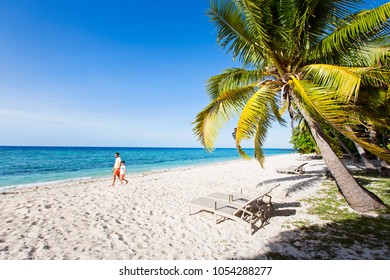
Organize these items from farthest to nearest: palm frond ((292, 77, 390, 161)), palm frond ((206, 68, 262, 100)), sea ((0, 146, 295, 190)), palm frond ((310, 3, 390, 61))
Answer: sea ((0, 146, 295, 190)) → palm frond ((206, 68, 262, 100)) → palm frond ((310, 3, 390, 61)) → palm frond ((292, 77, 390, 161))

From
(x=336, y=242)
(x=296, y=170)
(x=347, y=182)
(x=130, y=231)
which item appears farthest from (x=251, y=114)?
(x=296, y=170)

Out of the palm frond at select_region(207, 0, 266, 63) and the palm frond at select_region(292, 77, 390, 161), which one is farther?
the palm frond at select_region(207, 0, 266, 63)

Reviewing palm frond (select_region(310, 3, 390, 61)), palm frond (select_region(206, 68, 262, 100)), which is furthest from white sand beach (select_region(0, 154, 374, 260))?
palm frond (select_region(310, 3, 390, 61))

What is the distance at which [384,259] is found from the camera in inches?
139

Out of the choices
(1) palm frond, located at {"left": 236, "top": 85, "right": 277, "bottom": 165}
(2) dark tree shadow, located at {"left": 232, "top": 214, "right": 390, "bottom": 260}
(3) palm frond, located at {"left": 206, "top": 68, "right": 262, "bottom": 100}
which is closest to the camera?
(2) dark tree shadow, located at {"left": 232, "top": 214, "right": 390, "bottom": 260}

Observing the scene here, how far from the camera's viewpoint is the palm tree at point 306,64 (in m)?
3.83

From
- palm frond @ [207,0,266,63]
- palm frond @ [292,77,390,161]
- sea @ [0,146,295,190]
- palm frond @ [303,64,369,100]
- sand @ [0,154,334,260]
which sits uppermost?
palm frond @ [207,0,266,63]

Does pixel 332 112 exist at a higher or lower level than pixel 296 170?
higher

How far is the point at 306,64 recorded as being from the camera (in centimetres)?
550

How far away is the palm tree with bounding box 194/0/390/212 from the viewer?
3.83 metres

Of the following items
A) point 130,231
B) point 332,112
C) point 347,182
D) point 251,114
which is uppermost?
point 251,114

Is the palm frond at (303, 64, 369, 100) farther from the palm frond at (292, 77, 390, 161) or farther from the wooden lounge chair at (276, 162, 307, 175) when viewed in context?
the wooden lounge chair at (276, 162, 307, 175)

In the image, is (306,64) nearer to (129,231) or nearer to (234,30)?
(234,30)
